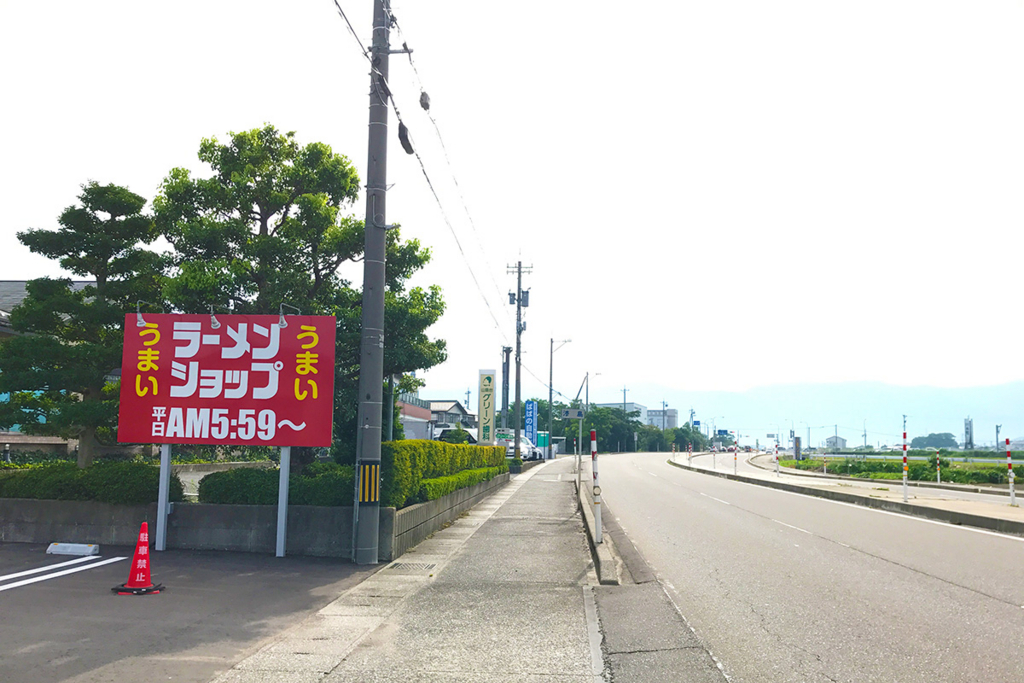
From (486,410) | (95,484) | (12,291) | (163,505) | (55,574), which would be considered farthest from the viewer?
(486,410)

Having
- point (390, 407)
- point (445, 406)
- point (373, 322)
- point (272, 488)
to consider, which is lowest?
point (272, 488)

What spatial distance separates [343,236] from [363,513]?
17.8 ft

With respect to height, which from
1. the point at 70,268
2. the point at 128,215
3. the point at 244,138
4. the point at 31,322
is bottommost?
the point at 31,322

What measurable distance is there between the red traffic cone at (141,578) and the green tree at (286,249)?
18.9 ft

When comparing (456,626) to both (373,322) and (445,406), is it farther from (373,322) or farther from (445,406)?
(445,406)

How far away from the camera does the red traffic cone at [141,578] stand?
8219 millimetres

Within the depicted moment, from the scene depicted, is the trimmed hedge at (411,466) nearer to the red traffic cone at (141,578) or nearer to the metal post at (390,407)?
the metal post at (390,407)

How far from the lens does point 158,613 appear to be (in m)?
7.39

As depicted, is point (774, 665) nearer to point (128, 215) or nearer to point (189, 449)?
point (128, 215)

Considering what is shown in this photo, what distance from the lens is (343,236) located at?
542 inches

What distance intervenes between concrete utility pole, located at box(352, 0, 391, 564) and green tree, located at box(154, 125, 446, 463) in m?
2.19

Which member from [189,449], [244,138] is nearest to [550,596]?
[244,138]

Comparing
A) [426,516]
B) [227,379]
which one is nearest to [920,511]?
[426,516]

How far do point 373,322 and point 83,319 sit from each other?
6.42 m
